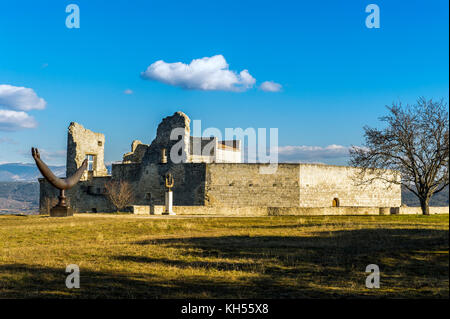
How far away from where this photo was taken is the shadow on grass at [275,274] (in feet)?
25.0

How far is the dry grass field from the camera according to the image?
7.73 metres

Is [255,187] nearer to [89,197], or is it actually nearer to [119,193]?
[119,193]

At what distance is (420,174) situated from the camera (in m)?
27.0

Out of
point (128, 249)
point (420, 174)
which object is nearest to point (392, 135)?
point (420, 174)

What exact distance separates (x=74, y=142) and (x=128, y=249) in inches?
1465

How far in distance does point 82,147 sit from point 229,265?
134 feet

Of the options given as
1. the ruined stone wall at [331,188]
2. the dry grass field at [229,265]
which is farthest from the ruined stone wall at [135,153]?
the dry grass field at [229,265]

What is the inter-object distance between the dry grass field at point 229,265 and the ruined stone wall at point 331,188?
2474 centimetres

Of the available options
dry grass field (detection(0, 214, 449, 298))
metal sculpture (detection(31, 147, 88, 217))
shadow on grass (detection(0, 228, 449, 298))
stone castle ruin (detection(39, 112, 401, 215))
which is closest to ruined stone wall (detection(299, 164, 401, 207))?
stone castle ruin (detection(39, 112, 401, 215))

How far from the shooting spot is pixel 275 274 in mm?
9320

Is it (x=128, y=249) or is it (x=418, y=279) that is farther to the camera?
(x=128, y=249)

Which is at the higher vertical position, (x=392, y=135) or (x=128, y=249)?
(x=392, y=135)
